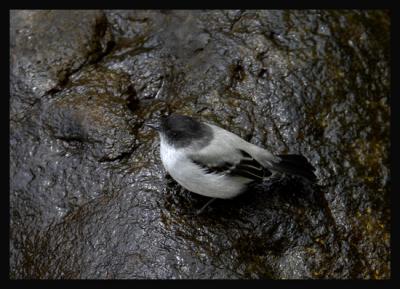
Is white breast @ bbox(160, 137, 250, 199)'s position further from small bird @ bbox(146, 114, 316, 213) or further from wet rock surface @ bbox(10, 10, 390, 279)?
wet rock surface @ bbox(10, 10, 390, 279)

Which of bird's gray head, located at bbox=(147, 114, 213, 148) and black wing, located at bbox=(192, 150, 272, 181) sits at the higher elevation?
bird's gray head, located at bbox=(147, 114, 213, 148)

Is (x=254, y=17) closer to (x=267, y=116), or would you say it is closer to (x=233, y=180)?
(x=267, y=116)

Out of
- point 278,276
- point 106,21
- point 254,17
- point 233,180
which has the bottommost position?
point 278,276

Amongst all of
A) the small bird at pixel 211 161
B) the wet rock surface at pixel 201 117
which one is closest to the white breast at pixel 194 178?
the small bird at pixel 211 161

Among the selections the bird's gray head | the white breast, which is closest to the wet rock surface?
the white breast

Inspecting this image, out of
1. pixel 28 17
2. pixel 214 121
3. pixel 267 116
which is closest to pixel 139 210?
pixel 214 121

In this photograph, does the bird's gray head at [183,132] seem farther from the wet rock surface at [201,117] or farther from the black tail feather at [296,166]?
the black tail feather at [296,166]

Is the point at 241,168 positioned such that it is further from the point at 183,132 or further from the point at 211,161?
the point at 183,132

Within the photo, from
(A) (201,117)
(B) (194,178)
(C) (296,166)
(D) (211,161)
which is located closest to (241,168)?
(D) (211,161)
